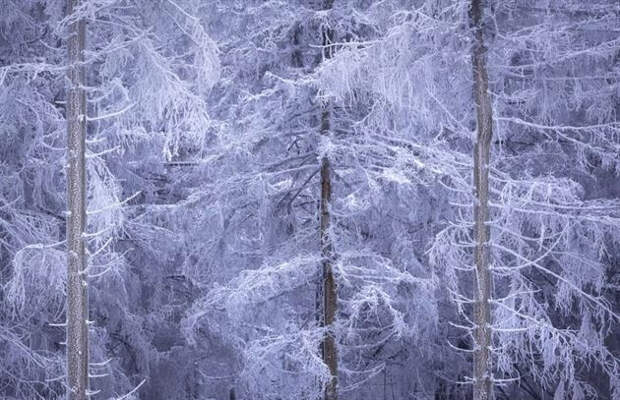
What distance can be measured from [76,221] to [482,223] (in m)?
Answer: 4.70

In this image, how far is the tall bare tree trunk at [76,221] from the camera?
25.9 feet

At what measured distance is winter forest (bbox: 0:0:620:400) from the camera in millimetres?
8031

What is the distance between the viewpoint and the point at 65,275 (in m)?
8.62

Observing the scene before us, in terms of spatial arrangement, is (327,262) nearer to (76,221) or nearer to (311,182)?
(311,182)

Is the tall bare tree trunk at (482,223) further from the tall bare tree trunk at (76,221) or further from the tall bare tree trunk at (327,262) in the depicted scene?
the tall bare tree trunk at (76,221)

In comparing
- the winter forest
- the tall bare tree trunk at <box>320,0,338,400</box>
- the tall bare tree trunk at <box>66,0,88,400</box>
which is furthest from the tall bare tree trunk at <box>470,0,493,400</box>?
the tall bare tree trunk at <box>66,0,88,400</box>

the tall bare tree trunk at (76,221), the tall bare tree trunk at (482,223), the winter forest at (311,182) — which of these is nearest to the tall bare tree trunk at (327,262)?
the winter forest at (311,182)

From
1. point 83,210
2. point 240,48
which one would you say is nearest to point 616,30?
point 240,48

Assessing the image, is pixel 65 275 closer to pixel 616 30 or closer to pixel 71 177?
pixel 71 177

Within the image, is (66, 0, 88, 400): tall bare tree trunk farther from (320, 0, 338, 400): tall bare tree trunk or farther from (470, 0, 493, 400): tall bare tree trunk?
(470, 0, 493, 400): tall bare tree trunk

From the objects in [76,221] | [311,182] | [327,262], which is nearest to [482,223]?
[327,262]

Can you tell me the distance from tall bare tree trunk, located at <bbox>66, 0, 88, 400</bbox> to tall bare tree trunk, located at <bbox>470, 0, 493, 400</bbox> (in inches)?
177

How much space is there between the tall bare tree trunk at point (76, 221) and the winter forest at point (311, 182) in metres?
0.02

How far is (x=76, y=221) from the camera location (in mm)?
7961
